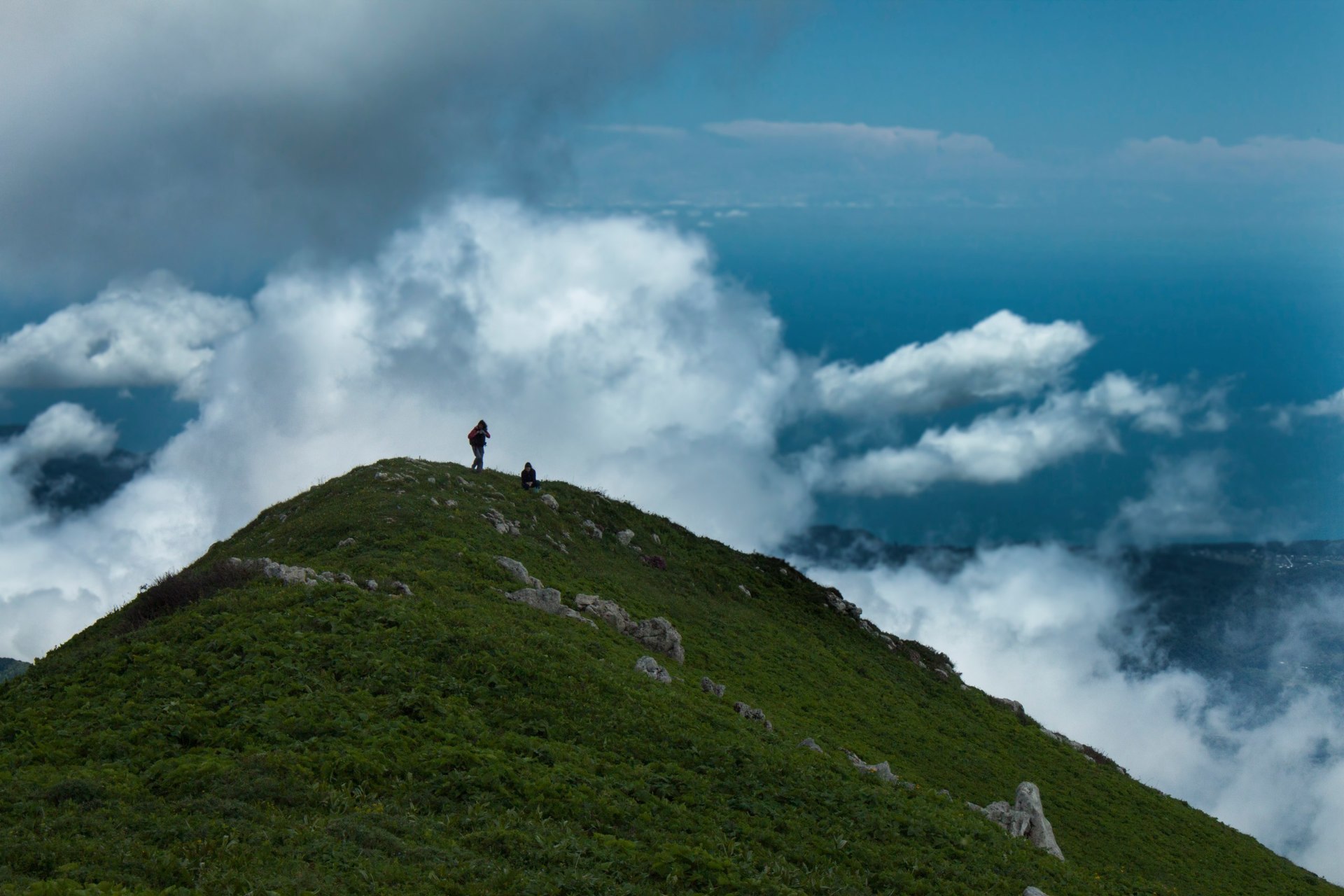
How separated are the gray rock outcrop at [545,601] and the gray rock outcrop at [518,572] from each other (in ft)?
6.87

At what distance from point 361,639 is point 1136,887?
23095mm

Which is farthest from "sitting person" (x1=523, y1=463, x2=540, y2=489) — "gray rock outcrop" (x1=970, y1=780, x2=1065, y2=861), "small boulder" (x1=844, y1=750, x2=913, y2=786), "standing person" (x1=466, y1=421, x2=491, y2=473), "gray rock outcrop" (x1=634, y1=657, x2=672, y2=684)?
"gray rock outcrop" (x1=970, y1=780, x2=1065, y2=861)

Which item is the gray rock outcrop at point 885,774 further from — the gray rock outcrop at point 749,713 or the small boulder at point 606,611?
the small boulder at point 606,611

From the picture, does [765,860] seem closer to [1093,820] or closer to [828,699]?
[828,699]

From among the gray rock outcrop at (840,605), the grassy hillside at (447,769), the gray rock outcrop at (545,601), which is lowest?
the grassy hillside at (447,769)

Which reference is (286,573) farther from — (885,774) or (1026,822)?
(1026,822)

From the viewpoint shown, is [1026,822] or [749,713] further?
[749,713]

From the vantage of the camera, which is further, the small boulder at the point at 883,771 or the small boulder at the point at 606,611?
the small boulder at the point at 606,611

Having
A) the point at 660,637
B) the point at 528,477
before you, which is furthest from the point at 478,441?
the point at 660,637

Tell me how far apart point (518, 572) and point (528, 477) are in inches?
620

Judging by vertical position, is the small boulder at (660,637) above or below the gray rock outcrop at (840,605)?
below

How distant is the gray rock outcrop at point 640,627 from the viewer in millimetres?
36281

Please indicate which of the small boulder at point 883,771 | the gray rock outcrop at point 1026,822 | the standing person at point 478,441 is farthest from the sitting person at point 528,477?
the gray rock outcrop at point 1026,822

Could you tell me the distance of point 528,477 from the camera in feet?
174
